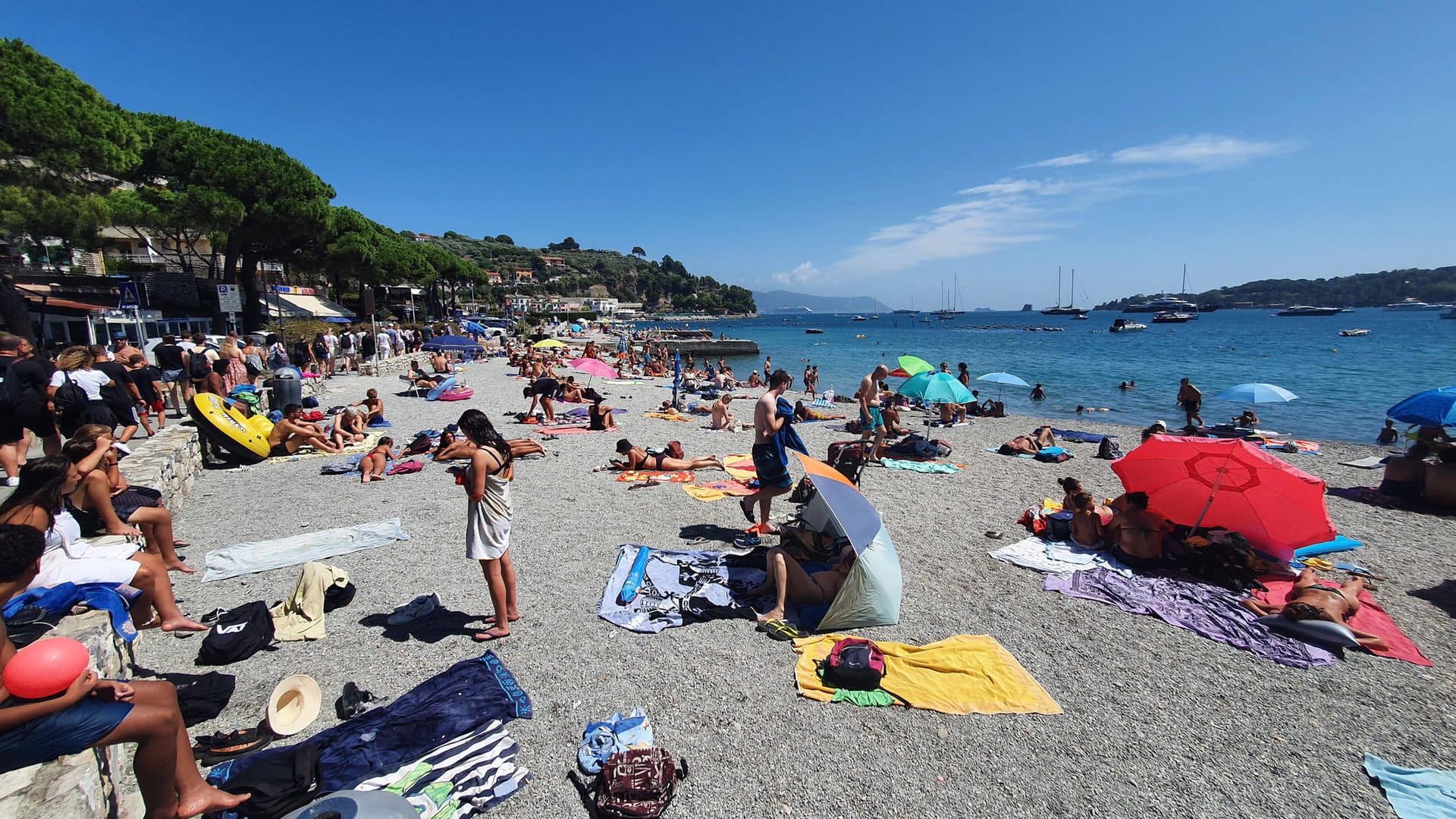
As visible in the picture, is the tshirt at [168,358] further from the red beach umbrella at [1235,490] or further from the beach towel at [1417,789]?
the beach towel at [1417,789]

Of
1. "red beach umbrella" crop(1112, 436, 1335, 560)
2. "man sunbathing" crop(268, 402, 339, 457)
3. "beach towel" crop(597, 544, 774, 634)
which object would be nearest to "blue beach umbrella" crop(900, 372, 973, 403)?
"red beach umbrella" crop(1112, 436, 1335, 560)

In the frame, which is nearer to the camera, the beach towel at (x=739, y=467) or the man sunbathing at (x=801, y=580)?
the man sunbathing at (x=801, y=580)

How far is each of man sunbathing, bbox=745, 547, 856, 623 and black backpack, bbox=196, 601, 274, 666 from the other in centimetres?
377

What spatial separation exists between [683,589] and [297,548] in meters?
4.14

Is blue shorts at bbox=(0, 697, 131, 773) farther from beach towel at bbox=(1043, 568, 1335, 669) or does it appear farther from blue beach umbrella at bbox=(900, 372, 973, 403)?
blue beach umbrella at bbox=(900, 372, 973, 403)

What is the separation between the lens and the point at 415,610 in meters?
4.82

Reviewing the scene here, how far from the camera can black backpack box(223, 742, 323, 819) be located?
8.98ft

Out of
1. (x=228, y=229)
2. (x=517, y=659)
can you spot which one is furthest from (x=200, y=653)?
(x=228, y=229)

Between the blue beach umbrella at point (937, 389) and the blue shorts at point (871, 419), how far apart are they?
897mm

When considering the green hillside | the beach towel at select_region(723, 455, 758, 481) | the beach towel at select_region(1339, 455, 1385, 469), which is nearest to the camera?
the beach towel at select_region(723, 455, 758, 481)

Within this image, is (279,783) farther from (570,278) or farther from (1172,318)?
(570,278)

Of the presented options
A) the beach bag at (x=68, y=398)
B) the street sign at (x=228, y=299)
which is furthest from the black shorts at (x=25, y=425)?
the street sign at (x=228, y=299)

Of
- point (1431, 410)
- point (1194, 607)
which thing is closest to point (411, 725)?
point (1194, 607)

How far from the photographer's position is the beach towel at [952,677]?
12.8ft
